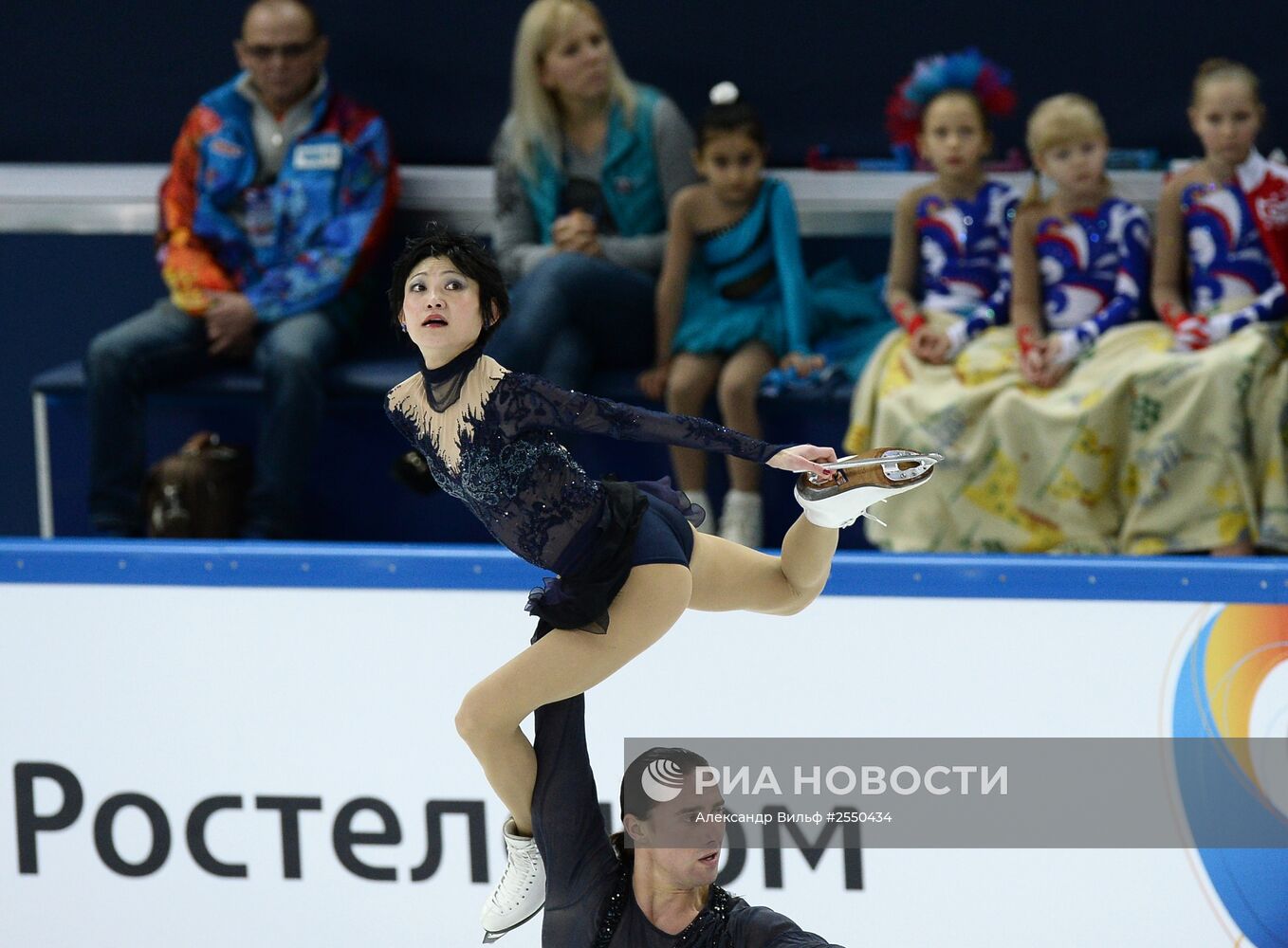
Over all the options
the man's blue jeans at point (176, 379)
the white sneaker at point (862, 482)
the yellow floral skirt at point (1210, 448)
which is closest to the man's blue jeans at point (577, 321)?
the man's blue jeans at point (176, 379)

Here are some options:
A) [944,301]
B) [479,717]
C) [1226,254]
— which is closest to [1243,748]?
[479,717]

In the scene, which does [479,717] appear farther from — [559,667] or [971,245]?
[971,245]

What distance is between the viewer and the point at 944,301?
14.0 feet

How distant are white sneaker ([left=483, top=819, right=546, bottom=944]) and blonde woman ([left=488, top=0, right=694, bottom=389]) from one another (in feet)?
6.52

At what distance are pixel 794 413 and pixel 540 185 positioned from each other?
903 millimetres

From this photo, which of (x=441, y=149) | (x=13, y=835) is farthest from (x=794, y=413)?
(x=13, y=835)

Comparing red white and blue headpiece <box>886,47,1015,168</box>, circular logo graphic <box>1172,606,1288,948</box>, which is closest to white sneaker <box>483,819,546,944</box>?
circular logo graphic <box>1172,606,1288,948</box>

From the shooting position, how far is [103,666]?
3070mm

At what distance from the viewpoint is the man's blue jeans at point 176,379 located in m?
4.14

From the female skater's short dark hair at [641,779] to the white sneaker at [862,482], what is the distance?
44cm

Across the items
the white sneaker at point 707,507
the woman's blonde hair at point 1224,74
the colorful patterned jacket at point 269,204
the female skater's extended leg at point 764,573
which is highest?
the woman's blonde hair at point 1224,74

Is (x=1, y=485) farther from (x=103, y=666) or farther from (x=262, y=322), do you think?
(x=103, y=666)

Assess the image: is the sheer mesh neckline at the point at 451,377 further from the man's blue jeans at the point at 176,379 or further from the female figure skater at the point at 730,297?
the man's blue jeans at the point at 176,379

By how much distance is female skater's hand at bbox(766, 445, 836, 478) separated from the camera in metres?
1.96
